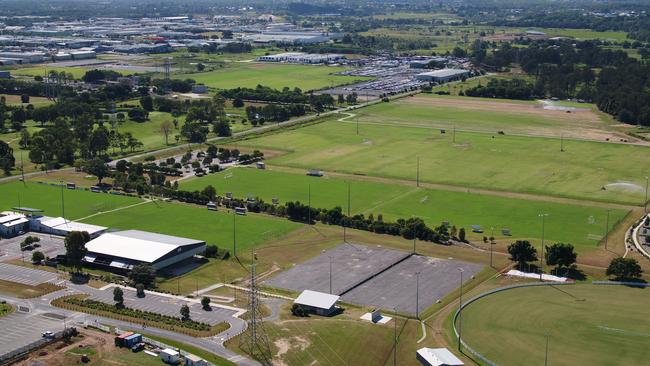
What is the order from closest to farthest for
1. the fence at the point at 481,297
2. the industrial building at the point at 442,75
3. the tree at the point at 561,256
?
1. the fence at the point at 481,297
2. the tree at the point at 561,256
3. the industrial building at the point at 442,75

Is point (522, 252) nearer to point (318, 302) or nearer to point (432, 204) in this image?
point (318, 302)

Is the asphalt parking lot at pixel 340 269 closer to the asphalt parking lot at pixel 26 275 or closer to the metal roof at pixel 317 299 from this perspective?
the metal roof at pixel 317 299

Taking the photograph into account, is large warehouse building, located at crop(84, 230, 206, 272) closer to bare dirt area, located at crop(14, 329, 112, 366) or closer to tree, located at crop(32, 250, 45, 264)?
tree, located at crop(32, 250, 45, 264)

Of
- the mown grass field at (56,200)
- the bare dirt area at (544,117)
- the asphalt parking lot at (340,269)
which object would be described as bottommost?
the asphalt parking lot at (340,269)

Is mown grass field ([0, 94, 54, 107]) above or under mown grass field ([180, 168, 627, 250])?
above

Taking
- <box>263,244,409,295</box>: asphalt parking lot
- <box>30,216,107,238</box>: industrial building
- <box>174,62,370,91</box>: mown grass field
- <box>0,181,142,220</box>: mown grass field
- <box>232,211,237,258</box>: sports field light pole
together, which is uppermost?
<box>174,62,370,91</box>: mown grass field

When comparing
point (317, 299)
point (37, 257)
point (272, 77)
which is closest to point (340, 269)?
point (317, 299)

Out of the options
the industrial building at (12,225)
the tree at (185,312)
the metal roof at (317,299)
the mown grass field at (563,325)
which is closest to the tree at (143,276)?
the tree at (185,312)

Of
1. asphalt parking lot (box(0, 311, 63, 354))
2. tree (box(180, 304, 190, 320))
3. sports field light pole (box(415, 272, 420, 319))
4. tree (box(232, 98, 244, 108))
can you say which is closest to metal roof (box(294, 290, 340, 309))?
sports field light pole (box(415, 272, 420, 319))
